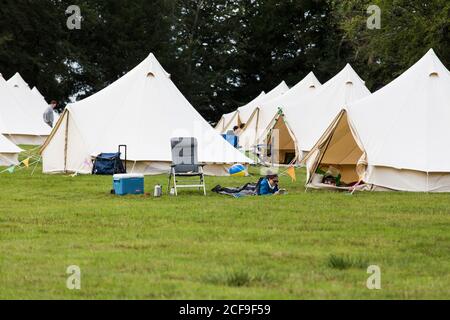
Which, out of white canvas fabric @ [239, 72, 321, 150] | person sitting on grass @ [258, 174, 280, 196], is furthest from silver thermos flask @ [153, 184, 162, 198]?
white canvas fabric @ [239, 72, 321, 150]

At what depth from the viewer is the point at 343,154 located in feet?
63.6

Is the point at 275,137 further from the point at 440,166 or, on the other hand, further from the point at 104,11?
the point at 104,11

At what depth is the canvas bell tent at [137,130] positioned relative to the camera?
2145 cm

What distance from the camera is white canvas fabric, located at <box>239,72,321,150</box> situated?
3203 centimetres

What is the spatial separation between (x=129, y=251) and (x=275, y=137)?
20547 mm

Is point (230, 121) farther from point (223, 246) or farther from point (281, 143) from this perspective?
point (223, 246)

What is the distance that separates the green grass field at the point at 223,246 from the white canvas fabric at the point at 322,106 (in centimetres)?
1204

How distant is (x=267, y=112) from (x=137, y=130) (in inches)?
449

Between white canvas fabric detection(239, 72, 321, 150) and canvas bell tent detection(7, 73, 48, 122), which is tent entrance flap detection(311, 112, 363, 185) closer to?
white canvas fabric detection(239, 72, 321, 150)

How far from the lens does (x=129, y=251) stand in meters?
9.50

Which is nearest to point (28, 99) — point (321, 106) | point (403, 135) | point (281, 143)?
point (281, 143)
